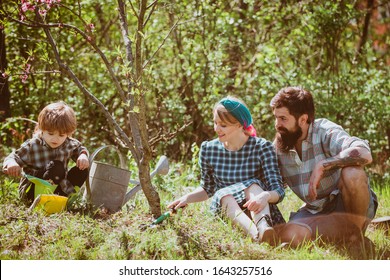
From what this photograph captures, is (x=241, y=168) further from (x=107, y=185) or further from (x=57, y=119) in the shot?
(x=57, y=119)

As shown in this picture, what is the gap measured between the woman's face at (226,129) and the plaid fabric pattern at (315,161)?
301 mm

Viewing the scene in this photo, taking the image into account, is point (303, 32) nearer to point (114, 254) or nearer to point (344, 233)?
point (344, 233)

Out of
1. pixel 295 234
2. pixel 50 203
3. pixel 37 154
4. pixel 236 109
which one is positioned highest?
pixel 236 109

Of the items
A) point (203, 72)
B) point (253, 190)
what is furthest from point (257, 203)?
point (203, 72)

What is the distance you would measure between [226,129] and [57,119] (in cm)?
108

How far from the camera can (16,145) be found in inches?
221

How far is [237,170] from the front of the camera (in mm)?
3697

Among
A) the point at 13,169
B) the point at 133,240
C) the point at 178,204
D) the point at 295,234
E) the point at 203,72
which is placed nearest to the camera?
the point at 133,240

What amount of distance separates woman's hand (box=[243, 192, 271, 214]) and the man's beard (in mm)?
405

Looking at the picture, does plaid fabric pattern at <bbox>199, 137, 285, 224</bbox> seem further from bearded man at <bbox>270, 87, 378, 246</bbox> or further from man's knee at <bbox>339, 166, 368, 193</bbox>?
man's knee at <bbox>339, 166, 368, 193</bbox>

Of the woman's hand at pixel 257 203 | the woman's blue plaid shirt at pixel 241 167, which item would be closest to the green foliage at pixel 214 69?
the woman's blue plaid shirt at pixel 241 167

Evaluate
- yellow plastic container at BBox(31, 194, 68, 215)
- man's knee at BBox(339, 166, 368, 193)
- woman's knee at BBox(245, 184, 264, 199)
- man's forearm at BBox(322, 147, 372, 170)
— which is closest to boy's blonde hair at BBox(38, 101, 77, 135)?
yellow plastic container at BBox(31, 194, 68, 215)
